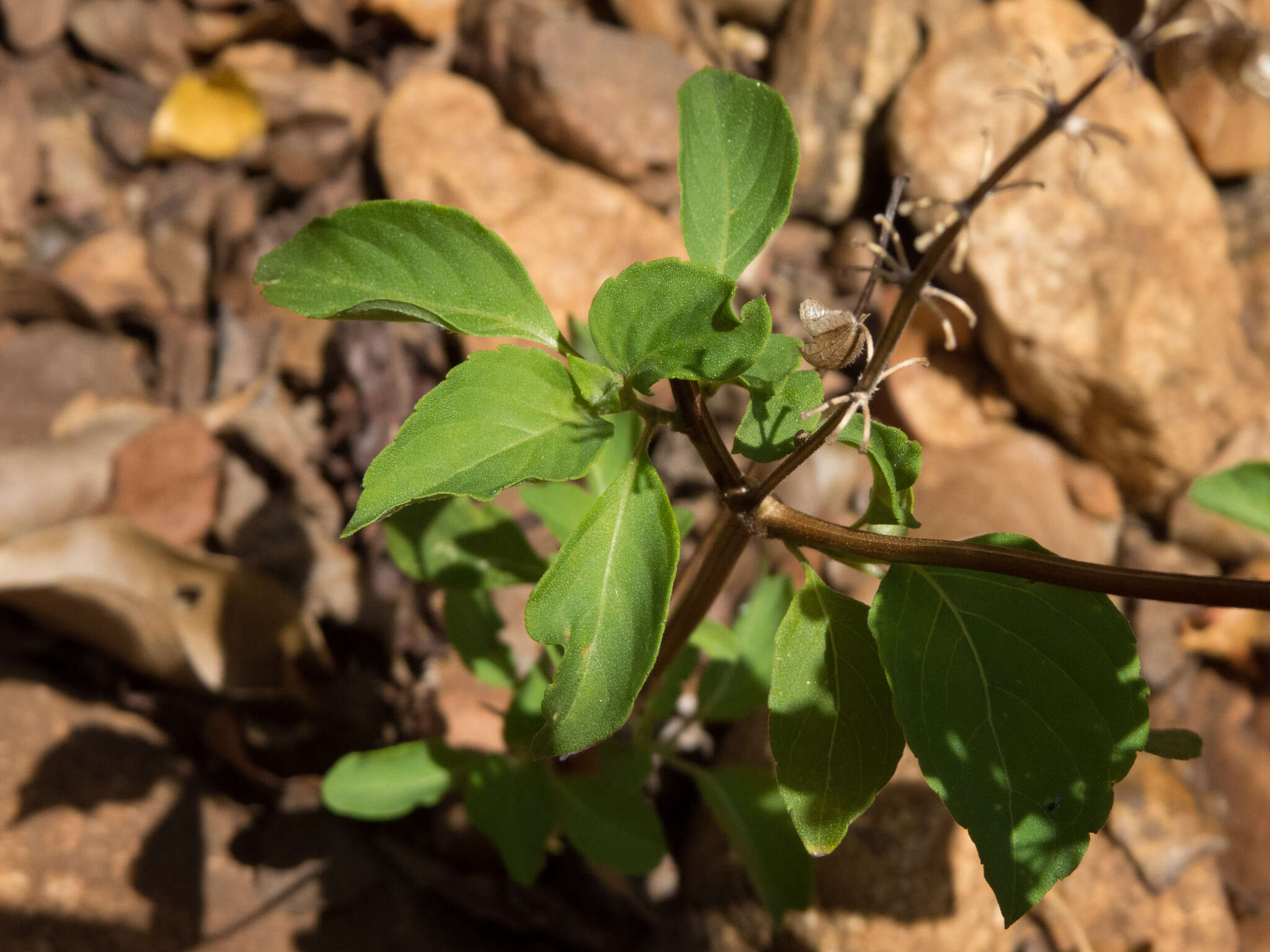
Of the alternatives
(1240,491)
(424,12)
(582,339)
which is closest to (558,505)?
(582,339)

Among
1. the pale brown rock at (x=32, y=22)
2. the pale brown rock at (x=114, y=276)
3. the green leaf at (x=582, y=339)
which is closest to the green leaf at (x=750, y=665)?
the green leaf at (x=582, y=339)

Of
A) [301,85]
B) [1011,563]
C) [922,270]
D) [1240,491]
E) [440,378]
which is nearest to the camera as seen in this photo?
[1011,563]

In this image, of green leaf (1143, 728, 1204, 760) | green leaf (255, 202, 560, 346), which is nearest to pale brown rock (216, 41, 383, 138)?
green leaf (255, 202, 560, 346)

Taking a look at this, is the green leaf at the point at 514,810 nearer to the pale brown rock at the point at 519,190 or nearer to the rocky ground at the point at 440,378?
the rocky ground at the point at 440,378

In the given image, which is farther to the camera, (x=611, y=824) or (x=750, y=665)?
(x=750, y=665)

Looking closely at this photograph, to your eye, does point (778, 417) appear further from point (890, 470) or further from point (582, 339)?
point (582, 339)

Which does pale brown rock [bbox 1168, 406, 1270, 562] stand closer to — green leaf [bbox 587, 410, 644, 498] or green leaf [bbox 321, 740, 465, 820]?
green leaf [bbox 587, 410, 644, 498]
